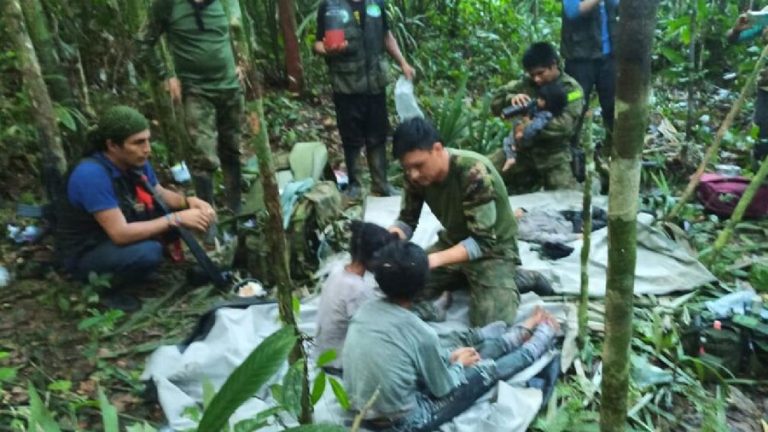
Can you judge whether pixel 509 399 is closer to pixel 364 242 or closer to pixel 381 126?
pixel 364 242

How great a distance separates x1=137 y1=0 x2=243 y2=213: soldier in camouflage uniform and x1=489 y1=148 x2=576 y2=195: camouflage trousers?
2.25m

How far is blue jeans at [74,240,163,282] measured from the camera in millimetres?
4008

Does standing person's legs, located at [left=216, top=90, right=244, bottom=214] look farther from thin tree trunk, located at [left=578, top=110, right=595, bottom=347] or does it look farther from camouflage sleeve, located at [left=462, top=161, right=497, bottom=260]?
thin tree trunk, located at [left=578, top=110, right=595, bottom=347]

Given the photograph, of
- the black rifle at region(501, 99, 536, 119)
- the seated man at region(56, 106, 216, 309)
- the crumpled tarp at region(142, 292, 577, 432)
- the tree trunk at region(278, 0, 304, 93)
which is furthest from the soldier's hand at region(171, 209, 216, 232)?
the tree trunk at region(278, 0, 304, 93)

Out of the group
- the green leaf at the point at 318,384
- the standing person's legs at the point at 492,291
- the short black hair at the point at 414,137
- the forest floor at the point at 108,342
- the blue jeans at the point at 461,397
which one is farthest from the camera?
the standing person's legs at the point at 492,291

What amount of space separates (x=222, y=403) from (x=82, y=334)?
7.22ft

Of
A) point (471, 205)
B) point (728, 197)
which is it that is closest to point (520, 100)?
point (728, 197)

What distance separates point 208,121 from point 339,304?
2.18 meters

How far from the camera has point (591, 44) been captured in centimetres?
546

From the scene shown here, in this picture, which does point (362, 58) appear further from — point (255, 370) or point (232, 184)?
point (255, 370)

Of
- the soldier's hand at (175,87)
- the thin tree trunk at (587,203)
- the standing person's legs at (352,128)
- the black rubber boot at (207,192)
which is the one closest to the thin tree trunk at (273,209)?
the thin tree trunk at (587,203)

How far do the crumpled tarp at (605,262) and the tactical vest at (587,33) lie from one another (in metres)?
1.23

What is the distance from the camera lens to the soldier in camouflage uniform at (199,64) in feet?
15.3

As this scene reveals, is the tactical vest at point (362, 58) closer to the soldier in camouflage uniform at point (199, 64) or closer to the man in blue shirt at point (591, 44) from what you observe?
the soldier in camouflage uniform at point (199, 64)
